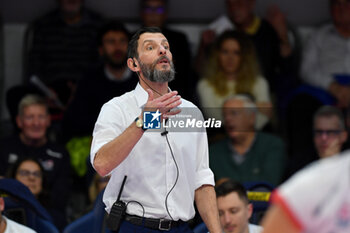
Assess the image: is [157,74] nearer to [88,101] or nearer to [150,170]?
[150,170]

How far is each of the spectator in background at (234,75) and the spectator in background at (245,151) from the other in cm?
Result: 21

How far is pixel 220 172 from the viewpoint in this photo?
6488 mm

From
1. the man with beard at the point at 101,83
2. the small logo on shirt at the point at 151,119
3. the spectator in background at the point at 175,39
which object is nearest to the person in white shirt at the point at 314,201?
the small logo on shirt at the point at 151,119

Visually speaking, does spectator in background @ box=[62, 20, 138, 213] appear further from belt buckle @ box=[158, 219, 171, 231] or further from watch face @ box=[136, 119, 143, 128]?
watch face @ box=[136, 119, 143, 128]

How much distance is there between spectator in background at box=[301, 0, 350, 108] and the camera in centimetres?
748

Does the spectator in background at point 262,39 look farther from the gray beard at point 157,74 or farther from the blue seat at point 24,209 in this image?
the gray beard at point 157,74

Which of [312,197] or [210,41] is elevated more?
[210,41]

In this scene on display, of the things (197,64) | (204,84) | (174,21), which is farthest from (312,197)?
(174,21)

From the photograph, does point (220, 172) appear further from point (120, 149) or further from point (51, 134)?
point (120, 149)

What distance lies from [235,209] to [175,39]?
8.08 ft

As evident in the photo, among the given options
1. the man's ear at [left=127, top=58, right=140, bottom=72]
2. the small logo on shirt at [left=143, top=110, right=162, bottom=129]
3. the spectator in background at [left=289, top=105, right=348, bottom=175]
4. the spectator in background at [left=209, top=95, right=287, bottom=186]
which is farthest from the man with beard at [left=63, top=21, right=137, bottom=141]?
the small logo on shirt at [left=143, top=110, right=162, bottom=129]

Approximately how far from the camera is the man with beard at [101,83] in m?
6.55

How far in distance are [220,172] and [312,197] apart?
4.30 meters

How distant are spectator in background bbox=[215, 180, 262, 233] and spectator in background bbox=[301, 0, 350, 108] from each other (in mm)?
2332
